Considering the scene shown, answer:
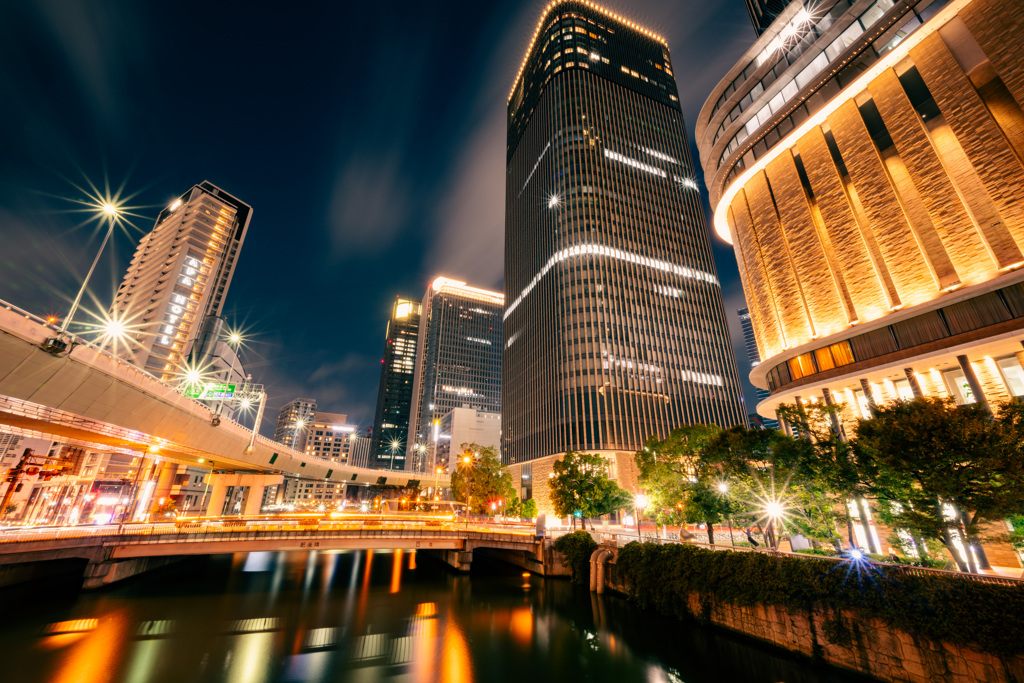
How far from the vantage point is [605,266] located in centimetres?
9994

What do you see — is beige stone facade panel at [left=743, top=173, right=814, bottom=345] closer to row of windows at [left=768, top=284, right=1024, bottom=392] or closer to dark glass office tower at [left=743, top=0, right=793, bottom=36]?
row of windows at [left=768, top=284, right=1024, bottom=392]

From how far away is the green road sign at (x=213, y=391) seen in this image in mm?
48281

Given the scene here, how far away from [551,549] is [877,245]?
43.7 meters

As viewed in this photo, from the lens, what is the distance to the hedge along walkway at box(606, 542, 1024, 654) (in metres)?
15.1

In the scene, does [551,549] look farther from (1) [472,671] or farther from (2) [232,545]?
(2) [232,545]

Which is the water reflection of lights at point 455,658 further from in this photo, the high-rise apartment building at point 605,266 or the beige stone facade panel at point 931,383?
the high-rise apartment building at point 605,266

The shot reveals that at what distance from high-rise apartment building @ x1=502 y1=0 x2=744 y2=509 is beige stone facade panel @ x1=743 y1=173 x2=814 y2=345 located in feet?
151

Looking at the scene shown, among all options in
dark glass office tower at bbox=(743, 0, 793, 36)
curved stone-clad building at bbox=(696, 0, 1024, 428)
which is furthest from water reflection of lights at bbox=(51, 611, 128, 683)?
dark glass office tower at bbox=(743, 0, 793, 36)

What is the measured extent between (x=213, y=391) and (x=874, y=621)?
201 ft

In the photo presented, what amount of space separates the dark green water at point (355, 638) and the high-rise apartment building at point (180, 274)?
86.2m

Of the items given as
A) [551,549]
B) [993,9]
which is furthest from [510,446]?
[993,9]

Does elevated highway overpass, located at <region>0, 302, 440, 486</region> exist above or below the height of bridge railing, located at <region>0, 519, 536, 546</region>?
A: above

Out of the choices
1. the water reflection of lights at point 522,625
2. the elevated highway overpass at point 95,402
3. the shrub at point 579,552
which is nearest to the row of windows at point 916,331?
the shrub at point 579,552

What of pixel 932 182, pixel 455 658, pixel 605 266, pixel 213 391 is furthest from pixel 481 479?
pixel 932 182
